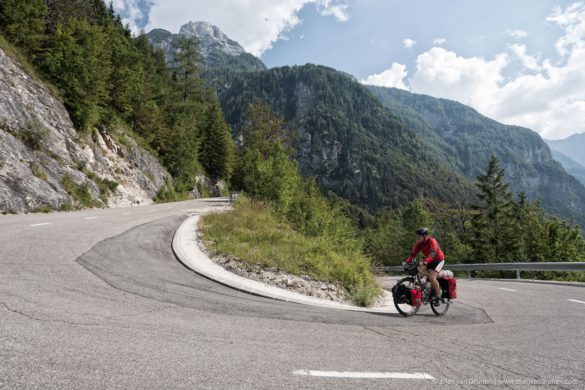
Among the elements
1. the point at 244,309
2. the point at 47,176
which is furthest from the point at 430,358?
the point at 47,176

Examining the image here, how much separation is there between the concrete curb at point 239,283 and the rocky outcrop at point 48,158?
39.2ft

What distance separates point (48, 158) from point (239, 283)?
20771 millimetres

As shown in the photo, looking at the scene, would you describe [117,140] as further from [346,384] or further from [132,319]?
[346,384]

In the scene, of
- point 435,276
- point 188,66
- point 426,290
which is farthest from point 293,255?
point 188,66

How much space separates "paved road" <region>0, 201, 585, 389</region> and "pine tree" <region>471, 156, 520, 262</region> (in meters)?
32.8

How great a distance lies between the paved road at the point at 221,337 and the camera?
3445 millimetres

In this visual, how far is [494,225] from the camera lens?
38.2 metres

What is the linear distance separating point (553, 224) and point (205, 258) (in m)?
52.0

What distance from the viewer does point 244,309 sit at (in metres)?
6.21

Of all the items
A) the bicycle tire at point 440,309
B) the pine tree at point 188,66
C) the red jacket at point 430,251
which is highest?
the pine tree at point 188,66

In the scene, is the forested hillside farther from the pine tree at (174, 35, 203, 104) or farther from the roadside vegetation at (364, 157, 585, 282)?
the roadside vegetation at (364, 157, 585, 282)

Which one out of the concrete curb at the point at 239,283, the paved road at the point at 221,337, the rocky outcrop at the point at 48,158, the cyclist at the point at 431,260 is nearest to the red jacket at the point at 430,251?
the cyclist at the point at 431,260

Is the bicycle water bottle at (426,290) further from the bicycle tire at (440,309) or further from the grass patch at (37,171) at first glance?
the grass patch at (37,171)

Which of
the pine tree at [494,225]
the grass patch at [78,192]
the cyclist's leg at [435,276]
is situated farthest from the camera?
the pine tree at [494,225]
